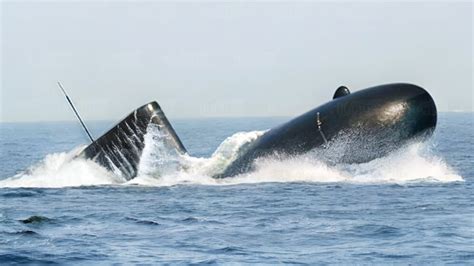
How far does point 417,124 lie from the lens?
3409 centimetres

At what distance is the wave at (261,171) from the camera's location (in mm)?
35000

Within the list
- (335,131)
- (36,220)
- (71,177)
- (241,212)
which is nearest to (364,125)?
(335,131)

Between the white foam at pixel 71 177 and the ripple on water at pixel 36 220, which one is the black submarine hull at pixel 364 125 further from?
the ripple on water at pixel 36 220

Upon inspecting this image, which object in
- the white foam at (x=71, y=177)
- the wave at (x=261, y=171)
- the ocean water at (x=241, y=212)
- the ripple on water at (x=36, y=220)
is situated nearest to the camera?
the ocean water at (x=241, y=212)

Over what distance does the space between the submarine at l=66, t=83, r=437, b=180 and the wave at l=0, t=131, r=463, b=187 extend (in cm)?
34

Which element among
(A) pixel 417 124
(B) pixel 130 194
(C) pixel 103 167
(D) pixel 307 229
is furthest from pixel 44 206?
(A) pixel 417 124

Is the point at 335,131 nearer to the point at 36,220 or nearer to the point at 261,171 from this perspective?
the point at 261,171

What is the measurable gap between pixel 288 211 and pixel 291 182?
27.3ft

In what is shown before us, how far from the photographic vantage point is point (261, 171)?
118 ft

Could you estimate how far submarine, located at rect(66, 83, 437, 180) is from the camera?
34.0 metres

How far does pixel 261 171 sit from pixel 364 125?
4591 millimetres

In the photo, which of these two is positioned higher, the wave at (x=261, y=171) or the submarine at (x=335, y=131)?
the submarine at (x=335, y=131)

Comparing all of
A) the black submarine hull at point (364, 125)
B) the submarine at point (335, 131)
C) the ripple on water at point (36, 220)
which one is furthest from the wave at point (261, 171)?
the ripple on water at point (36, 220)

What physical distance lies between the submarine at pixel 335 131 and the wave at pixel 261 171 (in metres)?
0.34
